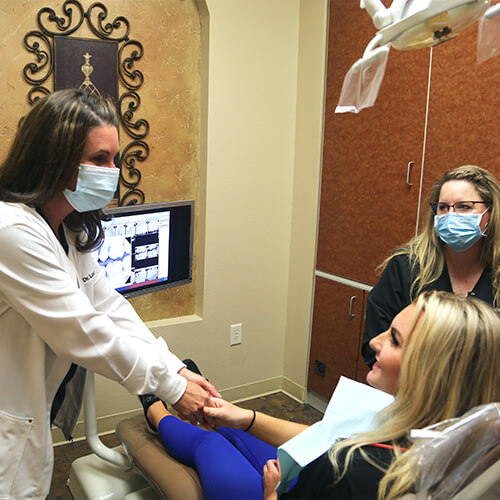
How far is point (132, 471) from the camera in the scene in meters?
1.92

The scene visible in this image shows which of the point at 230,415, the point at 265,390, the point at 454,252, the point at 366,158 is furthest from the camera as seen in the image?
the point at 265,390

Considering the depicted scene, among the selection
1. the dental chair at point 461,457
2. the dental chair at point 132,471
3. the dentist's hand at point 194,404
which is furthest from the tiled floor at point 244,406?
the dental chair at point 461,457

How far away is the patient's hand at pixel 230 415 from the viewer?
1.62 m

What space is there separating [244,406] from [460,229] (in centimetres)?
195

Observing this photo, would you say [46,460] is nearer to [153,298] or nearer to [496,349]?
[496,349]

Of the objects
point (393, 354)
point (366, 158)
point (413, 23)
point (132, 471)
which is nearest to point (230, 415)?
point (132, 471)

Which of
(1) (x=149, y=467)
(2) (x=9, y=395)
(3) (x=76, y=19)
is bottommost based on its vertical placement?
(1) (x=149, y=467)

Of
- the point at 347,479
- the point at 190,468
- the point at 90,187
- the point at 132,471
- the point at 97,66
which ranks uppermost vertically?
the point at 97,66

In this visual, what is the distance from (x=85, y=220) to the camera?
165cm

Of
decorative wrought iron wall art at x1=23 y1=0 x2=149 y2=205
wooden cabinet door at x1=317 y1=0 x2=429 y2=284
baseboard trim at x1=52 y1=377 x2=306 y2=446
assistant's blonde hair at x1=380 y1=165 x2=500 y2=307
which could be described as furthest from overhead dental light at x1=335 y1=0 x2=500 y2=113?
baseboard trim at x1=52 y1=377 x2=306 y2=446

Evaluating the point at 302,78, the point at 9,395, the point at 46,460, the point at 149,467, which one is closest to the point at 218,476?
the point at 149,467

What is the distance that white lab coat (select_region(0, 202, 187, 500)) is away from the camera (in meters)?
1.31

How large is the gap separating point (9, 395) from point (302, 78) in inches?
99.3

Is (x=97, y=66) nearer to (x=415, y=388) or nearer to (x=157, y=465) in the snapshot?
(x=157, y=465)
